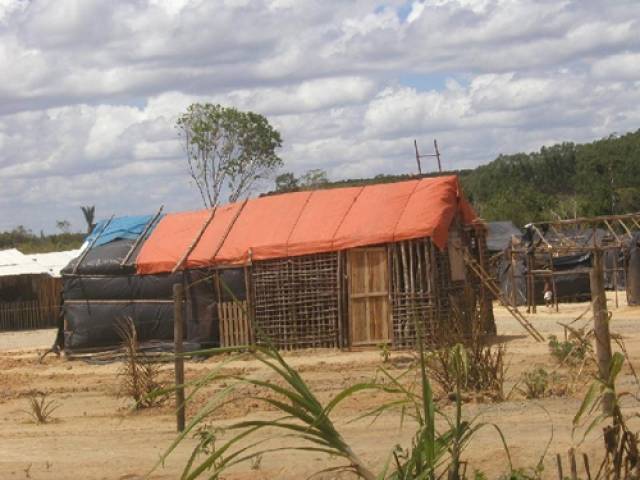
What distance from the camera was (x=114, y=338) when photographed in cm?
2317

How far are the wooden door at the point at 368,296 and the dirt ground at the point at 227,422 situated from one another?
371 mm

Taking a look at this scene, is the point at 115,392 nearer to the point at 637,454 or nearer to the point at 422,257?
the point at 422,257

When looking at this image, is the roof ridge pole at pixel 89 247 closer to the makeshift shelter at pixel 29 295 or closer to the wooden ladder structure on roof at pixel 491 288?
the wooden ladder structure on roof at pixel 491 288

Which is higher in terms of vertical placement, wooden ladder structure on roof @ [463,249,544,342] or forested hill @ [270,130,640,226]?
forested hill @ [270,130,640,226]

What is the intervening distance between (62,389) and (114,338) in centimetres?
458

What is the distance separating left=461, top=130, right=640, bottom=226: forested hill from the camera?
5175cm

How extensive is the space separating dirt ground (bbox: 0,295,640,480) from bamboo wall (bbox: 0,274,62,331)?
12.7 meters

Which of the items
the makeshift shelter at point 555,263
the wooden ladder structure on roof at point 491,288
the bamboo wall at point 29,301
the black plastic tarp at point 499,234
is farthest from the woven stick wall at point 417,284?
the black plastic tarp at point 499,234

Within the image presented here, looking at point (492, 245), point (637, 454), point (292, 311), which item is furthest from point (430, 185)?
point (492, 245)

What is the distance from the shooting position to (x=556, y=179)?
7131cm

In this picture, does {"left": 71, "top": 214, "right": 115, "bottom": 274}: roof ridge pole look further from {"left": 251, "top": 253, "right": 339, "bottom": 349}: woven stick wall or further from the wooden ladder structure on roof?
the wooden ladder structure on roof

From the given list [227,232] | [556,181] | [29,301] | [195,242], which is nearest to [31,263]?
[29,301]

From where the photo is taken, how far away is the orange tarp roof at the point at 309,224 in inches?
813

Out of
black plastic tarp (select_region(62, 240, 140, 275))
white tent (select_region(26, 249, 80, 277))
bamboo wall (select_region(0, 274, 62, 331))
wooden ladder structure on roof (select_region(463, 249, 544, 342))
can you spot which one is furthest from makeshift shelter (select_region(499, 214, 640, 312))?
bamboo wall (select_region(0, 274, 62, 331))
